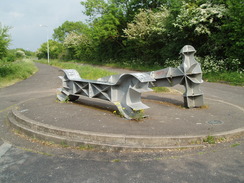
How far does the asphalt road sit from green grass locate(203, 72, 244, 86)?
1012 centimetres

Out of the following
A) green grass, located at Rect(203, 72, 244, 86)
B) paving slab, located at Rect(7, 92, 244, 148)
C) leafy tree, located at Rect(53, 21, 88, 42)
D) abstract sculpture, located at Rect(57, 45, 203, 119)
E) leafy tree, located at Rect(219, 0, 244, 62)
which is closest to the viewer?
paving slab, located at Rect(7, 92, 244, 148)

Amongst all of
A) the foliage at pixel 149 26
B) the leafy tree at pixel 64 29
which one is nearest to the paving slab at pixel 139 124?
the foliage at pixel 149 26

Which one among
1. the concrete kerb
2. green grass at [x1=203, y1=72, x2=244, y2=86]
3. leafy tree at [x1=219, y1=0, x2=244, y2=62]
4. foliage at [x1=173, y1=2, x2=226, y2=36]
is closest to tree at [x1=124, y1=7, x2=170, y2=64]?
foliage at [x1=173, y1=2, x2=226, y2=36]

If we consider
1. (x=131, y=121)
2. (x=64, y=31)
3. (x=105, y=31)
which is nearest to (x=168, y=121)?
(x=131, y=121)

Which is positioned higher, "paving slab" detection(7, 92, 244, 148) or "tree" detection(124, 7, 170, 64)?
"tree" detection(124, 7, 170, 64)

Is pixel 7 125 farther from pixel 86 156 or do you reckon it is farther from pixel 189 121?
pixel 189 121

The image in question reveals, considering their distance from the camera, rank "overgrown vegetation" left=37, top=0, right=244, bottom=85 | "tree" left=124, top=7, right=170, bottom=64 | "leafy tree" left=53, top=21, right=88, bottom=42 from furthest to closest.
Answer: "leafy tree" left=53, top=21, right=88, bottom=42 → "tree" left=124, top=7, right=170, bottom=64 → "overgrown vegetation" left=37, top=0, right=244, bottom=85

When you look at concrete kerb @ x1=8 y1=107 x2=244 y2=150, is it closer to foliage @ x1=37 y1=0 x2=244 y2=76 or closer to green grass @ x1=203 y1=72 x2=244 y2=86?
green grass @ x1=203 y1=72 x2=244 y2=86

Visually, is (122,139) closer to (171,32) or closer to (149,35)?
(171,32)

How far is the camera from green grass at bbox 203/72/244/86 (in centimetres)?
1365

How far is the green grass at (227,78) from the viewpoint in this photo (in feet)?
44.8

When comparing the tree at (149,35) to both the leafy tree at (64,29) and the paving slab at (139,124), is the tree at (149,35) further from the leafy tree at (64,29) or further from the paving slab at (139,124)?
the leafy tree at (64,29)

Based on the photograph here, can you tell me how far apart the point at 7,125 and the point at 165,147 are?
4.46 m

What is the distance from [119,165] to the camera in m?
3.70
